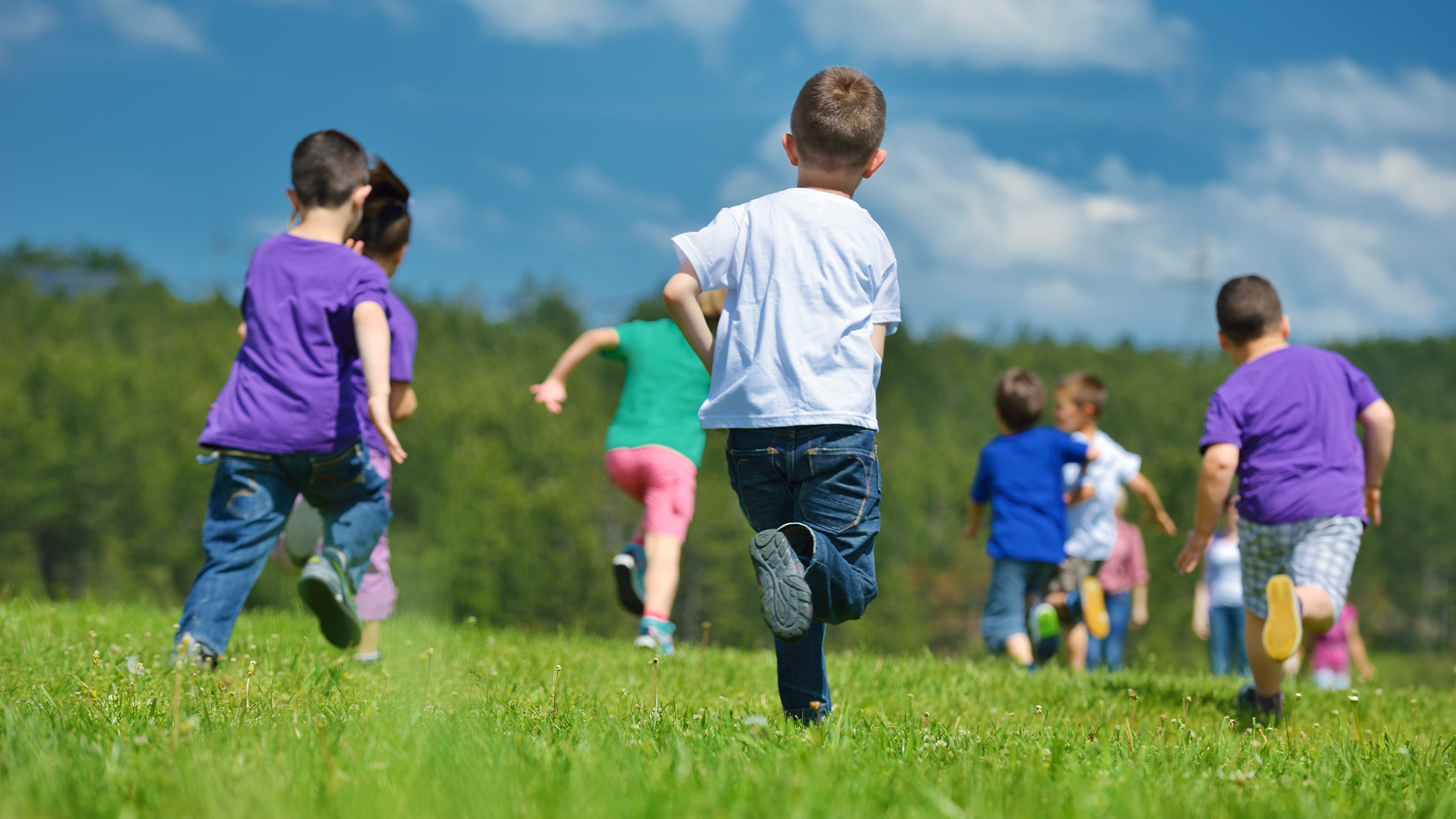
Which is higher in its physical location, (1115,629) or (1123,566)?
(1123,566)

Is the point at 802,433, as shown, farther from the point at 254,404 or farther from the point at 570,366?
the point at 570,366

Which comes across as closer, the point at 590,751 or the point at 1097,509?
the point at 590,751

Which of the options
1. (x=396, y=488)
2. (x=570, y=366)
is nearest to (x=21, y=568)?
(x=396, y=488)

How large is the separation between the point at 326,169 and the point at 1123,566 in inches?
305

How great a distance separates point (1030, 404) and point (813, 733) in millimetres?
5304

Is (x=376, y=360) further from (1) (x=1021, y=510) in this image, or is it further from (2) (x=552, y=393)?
(1) (x=1021, y=510)

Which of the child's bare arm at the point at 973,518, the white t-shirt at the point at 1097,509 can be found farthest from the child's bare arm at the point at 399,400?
the white t-shirt at the point at 1097,509

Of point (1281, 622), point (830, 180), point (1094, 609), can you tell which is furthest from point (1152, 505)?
point (830, 180)

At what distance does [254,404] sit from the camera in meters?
3.92

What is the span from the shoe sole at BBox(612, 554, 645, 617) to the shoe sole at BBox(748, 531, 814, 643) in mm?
3398

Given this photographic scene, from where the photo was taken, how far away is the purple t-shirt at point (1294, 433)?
4453 millimetres

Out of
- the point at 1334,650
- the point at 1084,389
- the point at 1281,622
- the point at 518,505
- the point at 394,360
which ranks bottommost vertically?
the point at 518,505

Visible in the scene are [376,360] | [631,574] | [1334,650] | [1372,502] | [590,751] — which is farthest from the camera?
[1334,650]

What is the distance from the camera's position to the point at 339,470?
161 inches
